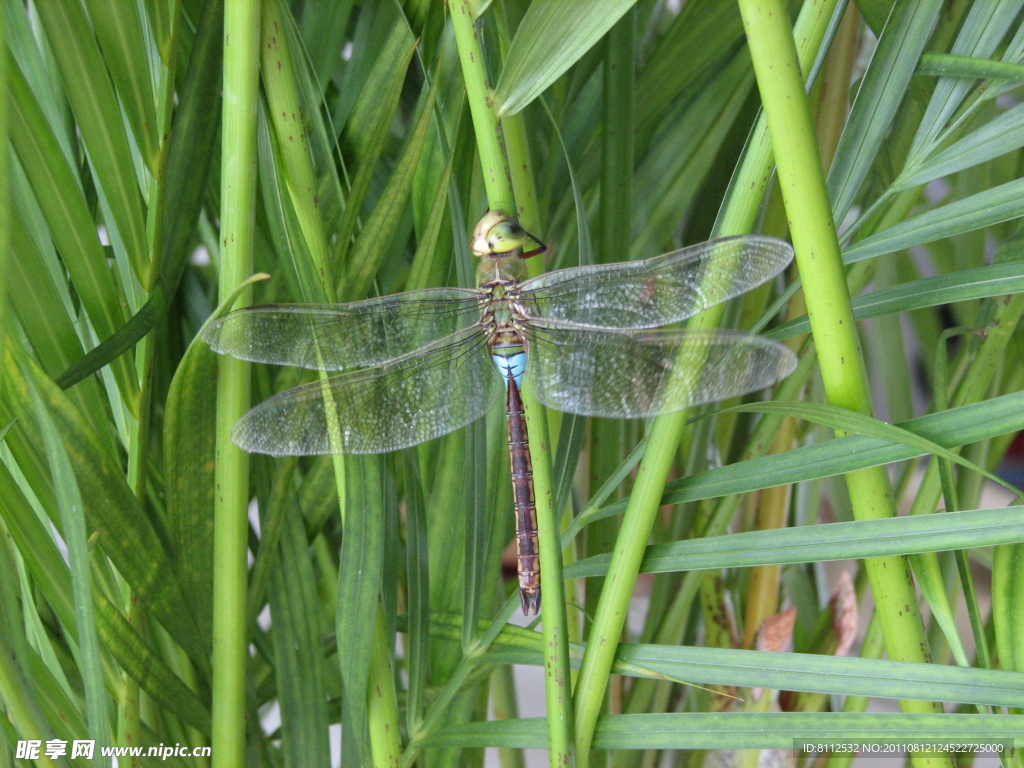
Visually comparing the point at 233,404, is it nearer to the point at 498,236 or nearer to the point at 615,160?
the point at 498,236

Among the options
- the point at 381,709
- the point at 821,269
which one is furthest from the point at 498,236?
the point at 381,709

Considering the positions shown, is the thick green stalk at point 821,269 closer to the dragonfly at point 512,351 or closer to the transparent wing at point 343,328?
the dragonfly at point 512,351

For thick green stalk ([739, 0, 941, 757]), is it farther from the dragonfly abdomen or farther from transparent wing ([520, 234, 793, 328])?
the dragonfly abdomen

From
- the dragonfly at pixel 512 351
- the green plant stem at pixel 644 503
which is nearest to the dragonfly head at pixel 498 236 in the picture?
the dragonfly at pixel 512 351

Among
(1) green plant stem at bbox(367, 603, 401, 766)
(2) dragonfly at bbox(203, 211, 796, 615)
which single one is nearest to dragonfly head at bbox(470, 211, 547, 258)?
(2) dragonfly at bbox(203, 211, 796, 615)

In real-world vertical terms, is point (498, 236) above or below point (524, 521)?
above

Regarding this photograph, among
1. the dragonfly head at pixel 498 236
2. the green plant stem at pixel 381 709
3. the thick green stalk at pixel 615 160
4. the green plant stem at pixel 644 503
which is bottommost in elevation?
the green plant stem at pixel 381 709
